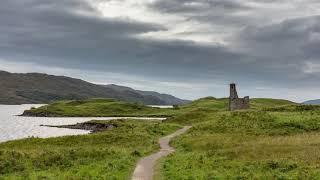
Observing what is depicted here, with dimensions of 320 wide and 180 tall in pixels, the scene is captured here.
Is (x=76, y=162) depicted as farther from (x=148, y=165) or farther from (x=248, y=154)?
(x=248, y=154)

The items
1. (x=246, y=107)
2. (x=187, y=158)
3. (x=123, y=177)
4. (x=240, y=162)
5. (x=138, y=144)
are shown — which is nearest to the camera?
(x=123, y=177)

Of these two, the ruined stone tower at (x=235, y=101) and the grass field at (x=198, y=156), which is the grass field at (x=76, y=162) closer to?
the grass field at (x=198, y=156)

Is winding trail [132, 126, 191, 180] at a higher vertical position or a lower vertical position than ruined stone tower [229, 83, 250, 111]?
lower

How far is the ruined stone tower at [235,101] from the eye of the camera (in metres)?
125

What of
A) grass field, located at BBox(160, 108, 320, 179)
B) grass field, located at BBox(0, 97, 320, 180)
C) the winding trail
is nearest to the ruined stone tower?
grass field, located at BBox(0, 97, 320, 180)

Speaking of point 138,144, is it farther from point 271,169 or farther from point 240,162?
point 271,169

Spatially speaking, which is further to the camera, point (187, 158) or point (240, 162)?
point (187, 158)

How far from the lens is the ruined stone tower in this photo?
125m

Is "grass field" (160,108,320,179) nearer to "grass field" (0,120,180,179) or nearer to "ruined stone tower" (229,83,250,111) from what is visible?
"grass field" (0,120,180,179)

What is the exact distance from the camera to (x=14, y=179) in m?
Result: 39.9

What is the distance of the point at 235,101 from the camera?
12850 cm

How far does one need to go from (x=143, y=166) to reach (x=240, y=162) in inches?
333

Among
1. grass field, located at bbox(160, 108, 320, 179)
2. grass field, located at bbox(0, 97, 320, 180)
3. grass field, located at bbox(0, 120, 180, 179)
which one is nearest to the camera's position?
grass field, located at bbox(160, 108, 320, 179)

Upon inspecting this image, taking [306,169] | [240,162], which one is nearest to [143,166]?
[240,162]
